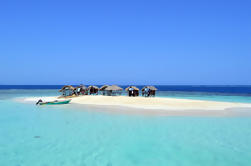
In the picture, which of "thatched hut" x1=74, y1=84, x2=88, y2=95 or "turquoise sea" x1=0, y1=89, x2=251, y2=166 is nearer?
"turquoise sea" x1=0, y1=89, x2=251, y2=166

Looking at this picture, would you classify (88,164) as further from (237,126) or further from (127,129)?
(237,126)

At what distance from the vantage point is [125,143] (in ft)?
26.6

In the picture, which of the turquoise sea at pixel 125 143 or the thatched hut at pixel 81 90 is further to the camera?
the thatched hut at pixel 81 90

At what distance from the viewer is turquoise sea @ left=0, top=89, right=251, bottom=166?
638 cm

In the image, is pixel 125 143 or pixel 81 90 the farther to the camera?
pixel 81 90

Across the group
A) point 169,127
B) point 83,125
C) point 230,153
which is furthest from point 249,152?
point 83,125

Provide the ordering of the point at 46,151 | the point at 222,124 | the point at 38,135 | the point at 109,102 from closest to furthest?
the point at 46,151, the point at 38,135, the point at 222,124, the point at 109,102

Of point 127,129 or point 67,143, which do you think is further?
point 127,129

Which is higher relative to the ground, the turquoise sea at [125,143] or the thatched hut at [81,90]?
the thatched hut at [81,90]

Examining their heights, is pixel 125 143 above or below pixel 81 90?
below

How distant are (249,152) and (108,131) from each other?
18.8 ft

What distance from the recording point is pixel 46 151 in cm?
708

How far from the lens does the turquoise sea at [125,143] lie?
6.38 m

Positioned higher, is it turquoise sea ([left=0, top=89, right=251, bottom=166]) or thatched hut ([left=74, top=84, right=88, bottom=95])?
thatched hut ([left=74, top=84, right=88, bottom=95])
